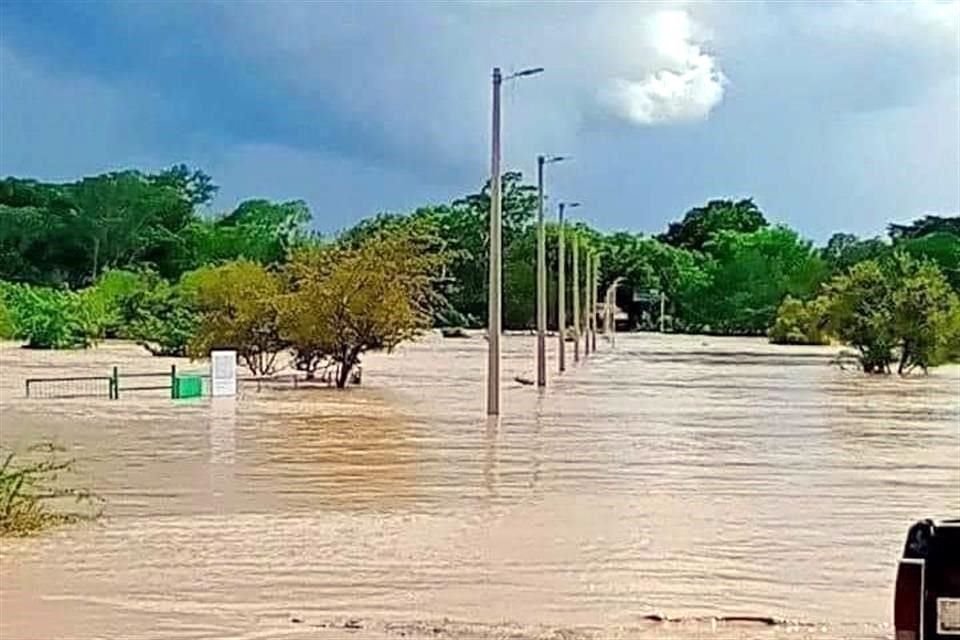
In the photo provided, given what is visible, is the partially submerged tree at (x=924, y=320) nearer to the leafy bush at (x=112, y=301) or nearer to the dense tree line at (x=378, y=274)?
the dense tree line at (x=378, y=274)

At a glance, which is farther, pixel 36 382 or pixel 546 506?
pixel 36 382

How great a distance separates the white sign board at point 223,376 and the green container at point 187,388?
33 centimetres

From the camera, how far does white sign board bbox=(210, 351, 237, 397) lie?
37812 millimetres

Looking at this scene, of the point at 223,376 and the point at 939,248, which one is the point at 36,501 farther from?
the point at 939,248

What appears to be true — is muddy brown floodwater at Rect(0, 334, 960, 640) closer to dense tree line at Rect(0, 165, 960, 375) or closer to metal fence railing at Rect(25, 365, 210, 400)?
metal fence railing at Rect(25, 365, 210, 400)

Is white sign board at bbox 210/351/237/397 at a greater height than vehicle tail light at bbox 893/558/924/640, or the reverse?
vehicle tail light at bbox 893/558/924/640

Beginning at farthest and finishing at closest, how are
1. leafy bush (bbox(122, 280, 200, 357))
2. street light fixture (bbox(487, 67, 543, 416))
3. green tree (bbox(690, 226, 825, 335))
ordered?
green tree (bbox(690, 226, 825, 335))
leafy bush (bbox(122, 280, 200, 357))
street light fixture (bbox(487, 67, 543, 416))

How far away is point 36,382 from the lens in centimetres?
4334

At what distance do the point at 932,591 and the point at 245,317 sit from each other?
41.6 meters

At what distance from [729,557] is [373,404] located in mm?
22196

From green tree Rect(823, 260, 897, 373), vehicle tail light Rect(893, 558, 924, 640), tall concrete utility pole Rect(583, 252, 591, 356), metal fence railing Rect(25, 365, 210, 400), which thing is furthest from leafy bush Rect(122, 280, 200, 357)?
vehicle tail light Rect(893, 558, 924, 640)

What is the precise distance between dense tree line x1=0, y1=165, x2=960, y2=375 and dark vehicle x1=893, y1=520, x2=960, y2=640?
124 ft

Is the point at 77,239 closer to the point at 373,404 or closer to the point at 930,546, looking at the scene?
the point at 373,404

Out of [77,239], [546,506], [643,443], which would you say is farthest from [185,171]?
[546,506]
